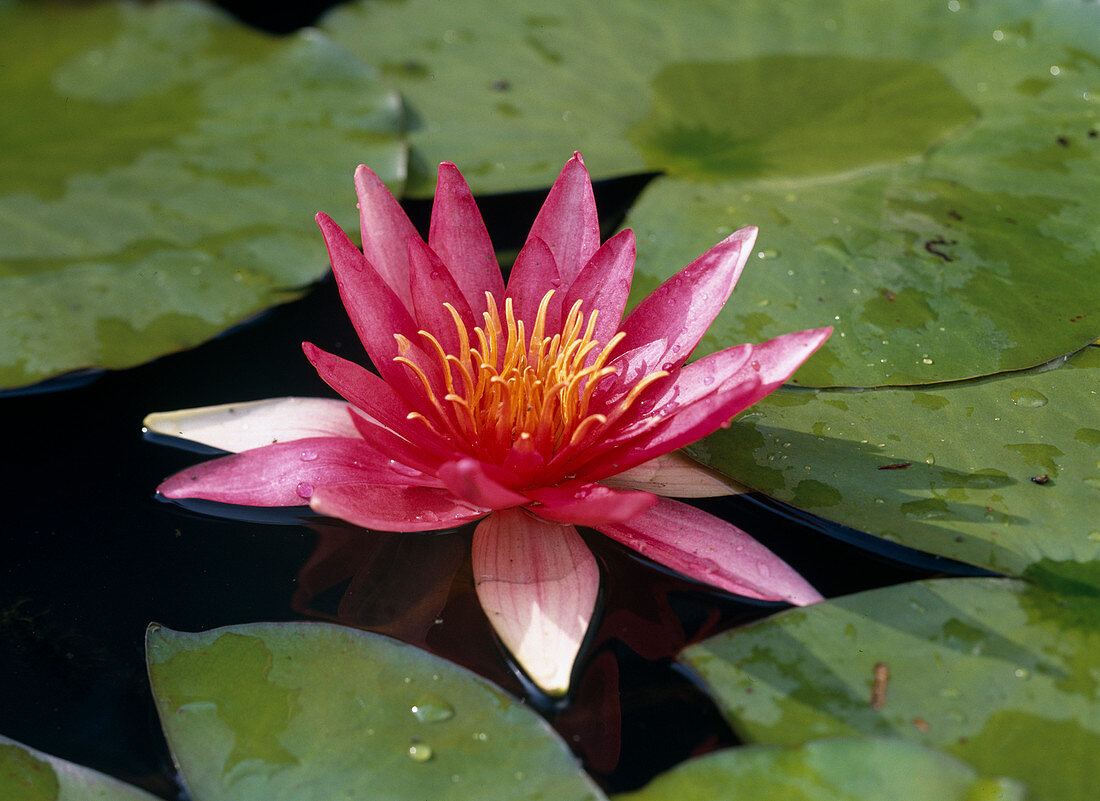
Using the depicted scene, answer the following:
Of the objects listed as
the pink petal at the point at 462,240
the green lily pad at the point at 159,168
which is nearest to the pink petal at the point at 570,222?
the pink petal at the point at 462,240

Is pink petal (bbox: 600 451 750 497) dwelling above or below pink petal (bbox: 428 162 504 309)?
below

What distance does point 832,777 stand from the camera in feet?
4.11

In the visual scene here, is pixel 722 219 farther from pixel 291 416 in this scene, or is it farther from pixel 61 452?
pixel 61 452

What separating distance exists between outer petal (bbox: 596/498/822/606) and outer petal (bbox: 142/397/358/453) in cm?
70

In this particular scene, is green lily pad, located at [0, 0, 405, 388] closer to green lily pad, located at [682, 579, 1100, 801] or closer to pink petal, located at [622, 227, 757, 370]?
pink petal, located at [622, 227, 757, 370]

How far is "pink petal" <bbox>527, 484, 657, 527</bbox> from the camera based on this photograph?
1.38m

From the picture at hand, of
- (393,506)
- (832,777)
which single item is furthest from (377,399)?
(832,777)

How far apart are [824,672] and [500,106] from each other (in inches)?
86.3

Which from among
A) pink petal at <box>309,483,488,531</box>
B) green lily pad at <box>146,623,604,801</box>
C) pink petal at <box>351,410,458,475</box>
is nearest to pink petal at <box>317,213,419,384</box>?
pink petal at <box>351,410,458,475</box>

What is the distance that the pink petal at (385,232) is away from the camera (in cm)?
178

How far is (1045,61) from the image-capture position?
274cm

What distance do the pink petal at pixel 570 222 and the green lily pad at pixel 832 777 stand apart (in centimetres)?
105

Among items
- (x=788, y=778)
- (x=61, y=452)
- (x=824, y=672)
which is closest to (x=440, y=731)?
(x=788, y=778)

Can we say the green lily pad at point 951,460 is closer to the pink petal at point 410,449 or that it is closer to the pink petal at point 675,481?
the pink petal at point 675,481
